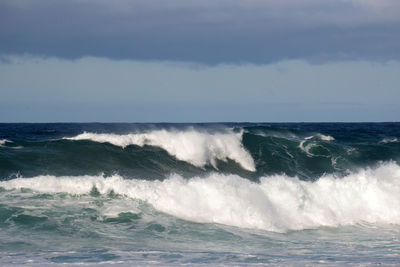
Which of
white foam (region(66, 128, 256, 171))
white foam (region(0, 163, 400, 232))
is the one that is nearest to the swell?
white foam (region(66, 128, 256, 171))

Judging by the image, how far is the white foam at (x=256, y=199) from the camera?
1221 centimetres

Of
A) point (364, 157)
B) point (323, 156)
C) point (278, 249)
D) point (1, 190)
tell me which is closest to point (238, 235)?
point (278, 249)

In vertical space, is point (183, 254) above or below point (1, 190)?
below

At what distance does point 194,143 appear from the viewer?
2164 cm

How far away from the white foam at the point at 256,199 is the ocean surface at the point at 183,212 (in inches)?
1.1

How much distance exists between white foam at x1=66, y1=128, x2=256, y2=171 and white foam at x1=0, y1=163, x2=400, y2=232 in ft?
21.3

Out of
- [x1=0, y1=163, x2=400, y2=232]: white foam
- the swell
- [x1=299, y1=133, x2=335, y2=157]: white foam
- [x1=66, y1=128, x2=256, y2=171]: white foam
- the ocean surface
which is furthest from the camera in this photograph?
[x1=299, y1=133, x2=335, y2=157]: white foam

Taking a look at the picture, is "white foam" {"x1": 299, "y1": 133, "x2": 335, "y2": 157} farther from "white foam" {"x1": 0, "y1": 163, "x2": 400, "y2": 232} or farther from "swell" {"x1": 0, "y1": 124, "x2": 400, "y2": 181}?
"white foam" {"x1": 0, "y1": 163, "x2": 400, "y2": 232}

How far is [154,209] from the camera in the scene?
41.1ft

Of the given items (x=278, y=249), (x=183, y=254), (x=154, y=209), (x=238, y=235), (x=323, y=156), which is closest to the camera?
(x=183, y=254)

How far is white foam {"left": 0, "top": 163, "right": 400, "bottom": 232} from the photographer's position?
1221 centimetres

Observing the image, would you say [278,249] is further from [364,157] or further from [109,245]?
[364,157]

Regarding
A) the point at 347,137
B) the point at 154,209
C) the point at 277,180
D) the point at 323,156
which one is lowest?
the point at 154,209

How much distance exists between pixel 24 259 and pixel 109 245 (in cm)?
166
